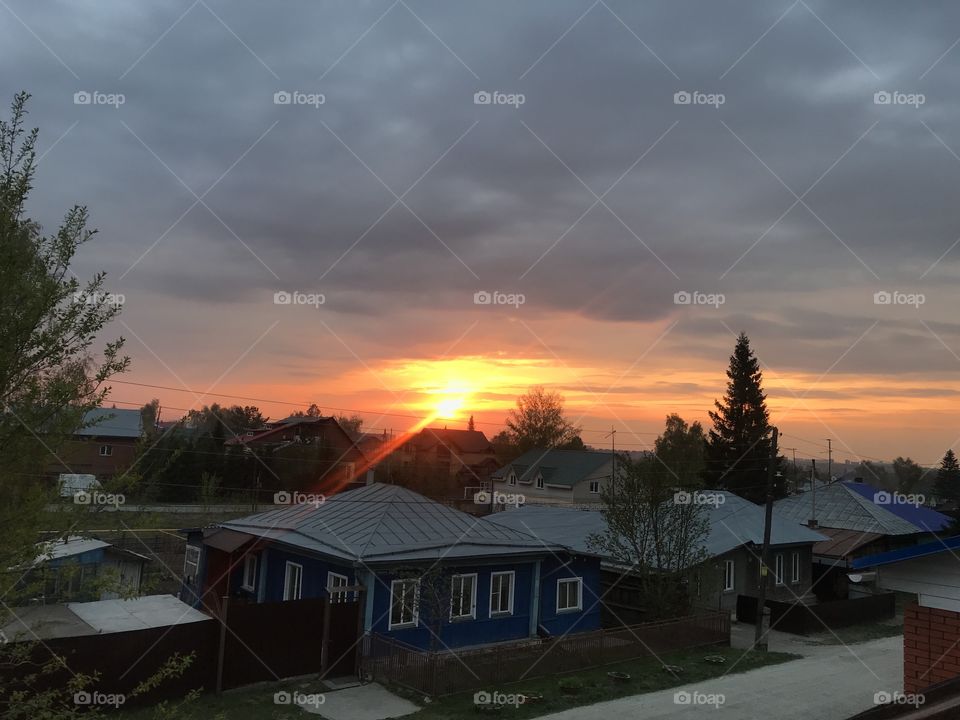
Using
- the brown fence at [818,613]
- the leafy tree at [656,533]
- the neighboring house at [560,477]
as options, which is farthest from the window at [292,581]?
the neighboring house at [560,477]

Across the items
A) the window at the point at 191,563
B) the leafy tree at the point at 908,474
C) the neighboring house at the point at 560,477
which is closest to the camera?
the window at the point at 191,563

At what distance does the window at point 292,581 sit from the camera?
20531 millimetres

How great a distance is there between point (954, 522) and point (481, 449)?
6326 cm

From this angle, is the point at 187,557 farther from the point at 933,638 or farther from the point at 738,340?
the point at 738,340

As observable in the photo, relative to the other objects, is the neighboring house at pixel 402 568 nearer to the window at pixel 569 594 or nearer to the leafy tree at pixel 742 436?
the window at pixel 569 594

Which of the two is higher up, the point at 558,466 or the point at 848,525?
the point at 558,466

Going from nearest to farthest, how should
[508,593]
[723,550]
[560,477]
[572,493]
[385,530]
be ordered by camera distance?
[385,530] → [508,593] → [723,550] → [572,493] → [560,477]

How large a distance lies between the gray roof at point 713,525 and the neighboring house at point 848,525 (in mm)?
2196

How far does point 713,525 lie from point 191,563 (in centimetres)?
2097

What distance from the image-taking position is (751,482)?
57.7 meters

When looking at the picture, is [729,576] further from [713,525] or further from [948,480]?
[948,480]

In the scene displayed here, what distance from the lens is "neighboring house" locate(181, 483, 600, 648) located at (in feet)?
60.6

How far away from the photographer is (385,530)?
65.5 feet

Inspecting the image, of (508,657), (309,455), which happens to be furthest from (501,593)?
(309,455)
